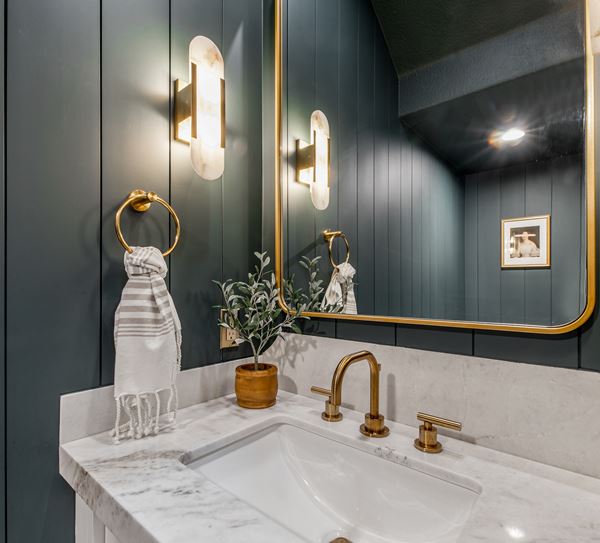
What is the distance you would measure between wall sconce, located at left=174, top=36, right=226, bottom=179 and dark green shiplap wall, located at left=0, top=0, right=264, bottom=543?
28 mm

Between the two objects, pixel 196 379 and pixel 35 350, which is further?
pixel 196 379

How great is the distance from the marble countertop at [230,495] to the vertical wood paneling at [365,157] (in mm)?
384

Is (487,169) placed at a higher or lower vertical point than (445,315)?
higher

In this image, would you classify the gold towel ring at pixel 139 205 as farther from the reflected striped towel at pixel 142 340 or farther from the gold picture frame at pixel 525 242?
the gold picture frame at pixel 525 242

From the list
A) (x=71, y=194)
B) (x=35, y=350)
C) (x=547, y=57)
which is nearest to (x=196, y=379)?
(x=35, y=350)

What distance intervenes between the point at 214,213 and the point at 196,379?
0.47 m

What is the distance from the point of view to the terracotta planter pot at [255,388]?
0.96 metres

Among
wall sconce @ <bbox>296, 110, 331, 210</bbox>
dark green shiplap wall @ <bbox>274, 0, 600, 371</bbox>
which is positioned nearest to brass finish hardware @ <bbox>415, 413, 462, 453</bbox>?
dark green shiplap wall @ <bbox>274, 0, 600, 371</bbox>

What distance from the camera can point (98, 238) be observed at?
81 centimetres

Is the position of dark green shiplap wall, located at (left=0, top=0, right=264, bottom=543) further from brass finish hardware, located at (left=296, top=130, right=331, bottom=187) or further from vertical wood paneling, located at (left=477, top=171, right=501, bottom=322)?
vertical wood paneling, located at (left=477, top=171, right=501, bottom=322)

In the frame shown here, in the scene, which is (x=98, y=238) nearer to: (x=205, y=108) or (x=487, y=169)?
(x=205, y=108)

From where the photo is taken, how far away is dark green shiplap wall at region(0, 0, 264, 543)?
699 mm

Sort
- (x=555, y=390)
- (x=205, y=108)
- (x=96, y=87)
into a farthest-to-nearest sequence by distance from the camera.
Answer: (x=205, y=108)
(x=96, y=87)
(x=555, y=390)

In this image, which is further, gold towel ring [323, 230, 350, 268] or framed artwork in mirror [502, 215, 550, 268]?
gold towel ring [323, 230, 350, 268]
